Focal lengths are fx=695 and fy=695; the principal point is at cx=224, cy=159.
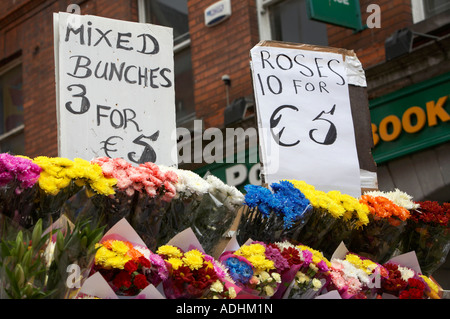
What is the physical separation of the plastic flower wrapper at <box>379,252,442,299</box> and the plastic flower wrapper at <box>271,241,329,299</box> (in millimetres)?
359

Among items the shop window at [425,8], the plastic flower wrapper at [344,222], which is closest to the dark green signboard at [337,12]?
the shop window at [425,8]

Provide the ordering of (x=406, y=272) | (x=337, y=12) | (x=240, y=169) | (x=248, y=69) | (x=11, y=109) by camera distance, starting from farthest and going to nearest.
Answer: (x=11, y=109), (x=240, y=169), (x=248, y=69), (x=337, y=12), (x=406, y=272)

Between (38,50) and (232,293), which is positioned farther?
(38,50)

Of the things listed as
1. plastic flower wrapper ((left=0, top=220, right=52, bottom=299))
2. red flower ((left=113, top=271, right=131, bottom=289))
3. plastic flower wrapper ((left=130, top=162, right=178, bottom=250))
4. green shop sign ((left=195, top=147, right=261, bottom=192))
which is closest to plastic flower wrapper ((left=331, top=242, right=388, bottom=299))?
plastic flower wrapper ((left=130, top=162, right=178, bottom=250))

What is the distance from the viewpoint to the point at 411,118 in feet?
21.2

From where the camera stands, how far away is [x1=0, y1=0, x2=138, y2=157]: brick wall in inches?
383

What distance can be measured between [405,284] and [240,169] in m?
5.02

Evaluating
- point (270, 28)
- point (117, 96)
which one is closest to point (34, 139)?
point (270, 28)

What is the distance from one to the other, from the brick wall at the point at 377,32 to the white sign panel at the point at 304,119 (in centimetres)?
300

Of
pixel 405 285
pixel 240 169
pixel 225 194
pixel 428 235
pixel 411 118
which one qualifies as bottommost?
pixel 405 285

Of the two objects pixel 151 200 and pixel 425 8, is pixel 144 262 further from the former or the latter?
pixel 425 8

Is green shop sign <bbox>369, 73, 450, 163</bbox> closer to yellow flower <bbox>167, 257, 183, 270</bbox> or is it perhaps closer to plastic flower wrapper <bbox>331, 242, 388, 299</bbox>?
plastic flower wrapper <bbox>331, 242, 388, 299</bbox>

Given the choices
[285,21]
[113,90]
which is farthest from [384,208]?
[285,21]
